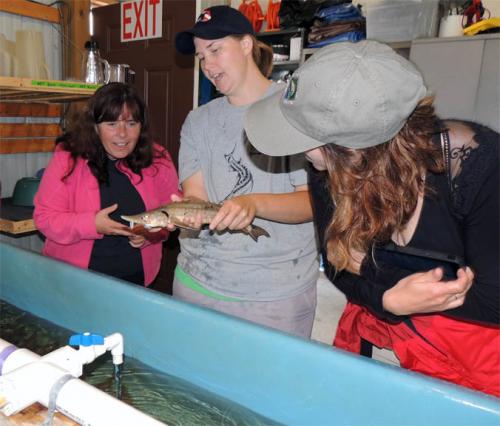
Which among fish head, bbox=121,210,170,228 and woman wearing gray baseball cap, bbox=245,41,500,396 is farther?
fish head, bbox=121,210,170,228

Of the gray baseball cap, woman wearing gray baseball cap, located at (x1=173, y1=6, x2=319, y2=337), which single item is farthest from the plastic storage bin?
the gray baseball cap

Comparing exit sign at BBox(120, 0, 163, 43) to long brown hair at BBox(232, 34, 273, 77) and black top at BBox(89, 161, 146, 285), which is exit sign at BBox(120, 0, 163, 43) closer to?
black top at BBox(89, 161, 146, 285)

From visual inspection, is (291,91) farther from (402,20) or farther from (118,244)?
(402,20)

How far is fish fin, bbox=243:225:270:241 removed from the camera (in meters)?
1.41

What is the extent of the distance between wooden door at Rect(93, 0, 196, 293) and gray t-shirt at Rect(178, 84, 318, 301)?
1847 millimetres

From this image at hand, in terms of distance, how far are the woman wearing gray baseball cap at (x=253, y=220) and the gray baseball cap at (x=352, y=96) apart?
0.54 metres

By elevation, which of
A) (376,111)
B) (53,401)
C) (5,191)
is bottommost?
(5,191)

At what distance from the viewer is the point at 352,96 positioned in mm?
777

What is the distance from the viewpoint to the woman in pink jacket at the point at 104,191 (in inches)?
71.1

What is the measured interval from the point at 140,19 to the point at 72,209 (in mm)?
2324

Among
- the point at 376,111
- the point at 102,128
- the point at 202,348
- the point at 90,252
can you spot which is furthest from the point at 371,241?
the point at 102,128

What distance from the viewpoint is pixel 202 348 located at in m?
1.23

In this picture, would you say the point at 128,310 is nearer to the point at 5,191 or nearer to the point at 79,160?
the point at 79,160

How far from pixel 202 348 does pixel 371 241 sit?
57cm
